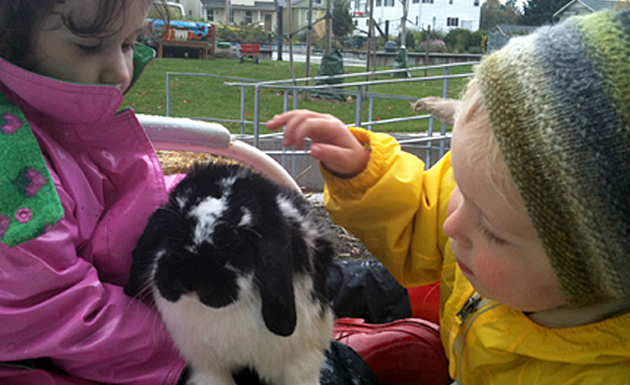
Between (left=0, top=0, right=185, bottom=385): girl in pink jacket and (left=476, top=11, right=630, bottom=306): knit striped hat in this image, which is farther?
(left=0, top=0, right=185, bottom=385): girl in pink jacket

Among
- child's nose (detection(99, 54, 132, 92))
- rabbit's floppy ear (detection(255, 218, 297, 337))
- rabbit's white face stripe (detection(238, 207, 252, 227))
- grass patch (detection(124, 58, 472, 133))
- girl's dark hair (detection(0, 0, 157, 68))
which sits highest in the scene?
girl's dark hair (detection(0, 0, 157, 68))

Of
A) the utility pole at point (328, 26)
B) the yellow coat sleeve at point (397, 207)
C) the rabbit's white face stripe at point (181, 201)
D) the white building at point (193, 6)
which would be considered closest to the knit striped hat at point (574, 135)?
the yellow coat sleeve at point (397, 207)

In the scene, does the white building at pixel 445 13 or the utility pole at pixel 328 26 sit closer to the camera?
the utility pole at pixel 328 26

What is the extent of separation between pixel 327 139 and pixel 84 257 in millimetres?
590

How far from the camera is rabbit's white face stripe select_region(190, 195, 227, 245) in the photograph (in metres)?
1.00

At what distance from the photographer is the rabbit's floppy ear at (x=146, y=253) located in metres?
1.04

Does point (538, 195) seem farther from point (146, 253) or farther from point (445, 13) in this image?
point (445, 13)

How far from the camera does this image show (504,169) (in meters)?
0.84

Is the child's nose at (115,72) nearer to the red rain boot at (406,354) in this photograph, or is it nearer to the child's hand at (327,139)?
the child's hand at (327,139)

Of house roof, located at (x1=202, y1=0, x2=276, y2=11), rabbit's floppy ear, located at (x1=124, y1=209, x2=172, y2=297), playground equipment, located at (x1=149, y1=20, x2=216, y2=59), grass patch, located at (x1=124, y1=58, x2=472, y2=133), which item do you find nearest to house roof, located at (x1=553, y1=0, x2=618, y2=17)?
rabbit's floppy ear, located at (x1=124, y1=209, x2=172, y2=297)

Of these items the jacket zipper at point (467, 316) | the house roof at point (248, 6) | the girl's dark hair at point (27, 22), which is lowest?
the jacket zipper at point (467, 316)

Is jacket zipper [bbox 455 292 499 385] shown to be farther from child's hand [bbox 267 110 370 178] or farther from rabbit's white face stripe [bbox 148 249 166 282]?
rabbit's white face stripe [bbox 148 249 166 282]

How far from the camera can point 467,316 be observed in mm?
1237

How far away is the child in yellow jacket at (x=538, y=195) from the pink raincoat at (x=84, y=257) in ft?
1.18
